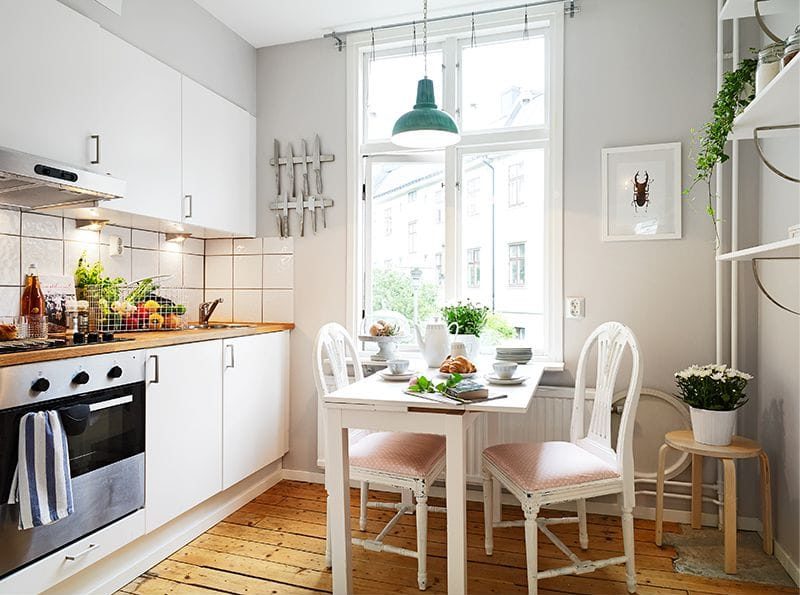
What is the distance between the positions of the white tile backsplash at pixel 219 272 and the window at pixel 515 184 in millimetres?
1696

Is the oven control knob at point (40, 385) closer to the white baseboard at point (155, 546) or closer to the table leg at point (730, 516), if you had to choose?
the white baseboard at point (155, 546)

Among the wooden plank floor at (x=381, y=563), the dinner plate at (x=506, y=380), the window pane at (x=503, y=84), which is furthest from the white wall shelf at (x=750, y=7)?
the wooden plank floor at (x=381, y=563)

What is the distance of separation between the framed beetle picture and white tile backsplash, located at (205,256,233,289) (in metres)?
2.15

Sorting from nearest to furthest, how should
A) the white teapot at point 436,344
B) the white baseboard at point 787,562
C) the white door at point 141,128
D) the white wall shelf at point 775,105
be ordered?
the white wall shelf at point 775,105
the white baseboard at point 787,562
the white door at point 141,128
the white teapot at point 436,344

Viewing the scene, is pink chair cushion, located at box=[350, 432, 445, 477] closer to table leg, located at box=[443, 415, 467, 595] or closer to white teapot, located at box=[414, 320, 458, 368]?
table leg, located at box=[443, 415, 467, 595]

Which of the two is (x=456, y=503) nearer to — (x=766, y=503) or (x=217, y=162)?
(x=766, y=503)

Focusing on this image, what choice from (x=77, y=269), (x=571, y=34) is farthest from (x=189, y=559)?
(x=571, y=34)

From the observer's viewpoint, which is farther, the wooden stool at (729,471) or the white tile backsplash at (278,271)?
the white tile backsplash at (278,271)

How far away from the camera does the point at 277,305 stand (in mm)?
3465

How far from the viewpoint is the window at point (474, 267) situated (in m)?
3.19

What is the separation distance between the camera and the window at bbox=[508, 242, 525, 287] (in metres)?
3.11

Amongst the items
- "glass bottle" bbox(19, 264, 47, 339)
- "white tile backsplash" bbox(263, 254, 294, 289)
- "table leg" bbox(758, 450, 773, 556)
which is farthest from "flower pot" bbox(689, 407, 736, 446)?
"glass bottle" bbox(19, 264, 47, 339)

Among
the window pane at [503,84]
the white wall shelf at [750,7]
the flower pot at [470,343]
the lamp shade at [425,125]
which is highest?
the window pane at [503,84]

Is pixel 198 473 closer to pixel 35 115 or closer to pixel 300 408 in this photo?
pixel 300 408
